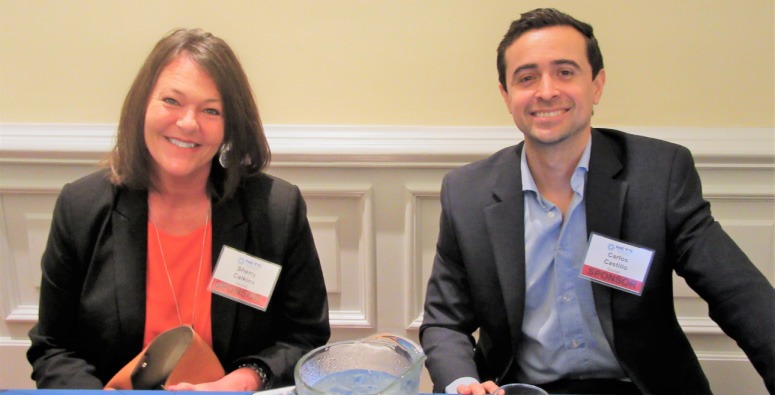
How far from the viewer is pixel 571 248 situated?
4.61 feet

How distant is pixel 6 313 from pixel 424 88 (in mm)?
1981

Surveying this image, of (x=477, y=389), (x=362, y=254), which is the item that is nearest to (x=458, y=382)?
(x=477, y=389)

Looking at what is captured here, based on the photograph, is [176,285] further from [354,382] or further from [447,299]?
[354,382]

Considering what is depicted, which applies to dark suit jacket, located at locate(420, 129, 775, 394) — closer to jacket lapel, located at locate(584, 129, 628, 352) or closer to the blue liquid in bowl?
jacket lapel, located at locate(584, 129, 628, 352)

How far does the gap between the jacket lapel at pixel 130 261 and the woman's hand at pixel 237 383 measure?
0.26 metres

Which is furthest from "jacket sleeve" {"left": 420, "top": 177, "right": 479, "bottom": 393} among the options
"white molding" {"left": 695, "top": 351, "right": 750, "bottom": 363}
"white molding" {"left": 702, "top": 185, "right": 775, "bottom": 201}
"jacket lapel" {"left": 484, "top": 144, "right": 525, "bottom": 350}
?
"white molding" {"left": 695, "top": 351, "right": 750, "bottom": 363}

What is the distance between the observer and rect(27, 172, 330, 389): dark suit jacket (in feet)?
4.65

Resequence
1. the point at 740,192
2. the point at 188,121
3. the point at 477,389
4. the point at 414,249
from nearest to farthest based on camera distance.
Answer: the point at 477,389, the point at 188,121, the point at 740,192, the point at 414,249

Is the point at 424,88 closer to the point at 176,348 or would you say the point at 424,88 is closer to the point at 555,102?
the point at 555,102

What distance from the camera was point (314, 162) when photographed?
2.12m

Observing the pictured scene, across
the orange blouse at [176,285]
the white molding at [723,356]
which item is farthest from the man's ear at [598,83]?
the white molding at [723,356]

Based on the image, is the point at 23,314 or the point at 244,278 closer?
the point at 244,278

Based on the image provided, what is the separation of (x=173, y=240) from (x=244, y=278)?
0.21 metres

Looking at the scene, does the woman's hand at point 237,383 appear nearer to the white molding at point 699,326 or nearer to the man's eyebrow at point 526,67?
the man's eyebrow at point 526,67
